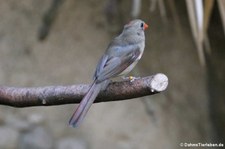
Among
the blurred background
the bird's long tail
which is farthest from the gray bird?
the blurred background

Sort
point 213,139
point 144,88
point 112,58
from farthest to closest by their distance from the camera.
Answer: point 213,139, point 112,58, point 144,88

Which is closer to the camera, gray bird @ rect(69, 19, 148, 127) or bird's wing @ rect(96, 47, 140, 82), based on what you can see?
gray bird @ rect(69, 19, 148, 127)

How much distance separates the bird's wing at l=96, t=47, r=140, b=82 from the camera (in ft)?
7.66

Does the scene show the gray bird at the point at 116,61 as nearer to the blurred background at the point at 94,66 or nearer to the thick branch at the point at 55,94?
the thick branch at the point at 55,94

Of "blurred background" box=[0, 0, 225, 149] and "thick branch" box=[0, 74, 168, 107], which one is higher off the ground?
"thick branch" box=[0, 74, 168, 107]

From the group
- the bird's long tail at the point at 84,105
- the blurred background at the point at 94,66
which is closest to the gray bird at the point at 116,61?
the bird's long tail at the point at 84,105

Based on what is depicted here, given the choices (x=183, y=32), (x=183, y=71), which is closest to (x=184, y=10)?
(x=183, y=32)

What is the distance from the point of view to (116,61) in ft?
7.92

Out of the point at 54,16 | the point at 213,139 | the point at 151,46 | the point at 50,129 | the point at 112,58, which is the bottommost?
the point at 213,139

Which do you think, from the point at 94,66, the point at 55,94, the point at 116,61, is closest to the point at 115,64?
the point at 116,61

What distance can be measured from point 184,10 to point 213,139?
880mm

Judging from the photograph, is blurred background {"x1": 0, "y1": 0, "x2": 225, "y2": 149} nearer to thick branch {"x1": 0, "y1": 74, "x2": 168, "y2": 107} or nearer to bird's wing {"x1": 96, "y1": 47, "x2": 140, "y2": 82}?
bird's wing {"x1": 96, "y1": 47, "x2": 140, "y2": 82}

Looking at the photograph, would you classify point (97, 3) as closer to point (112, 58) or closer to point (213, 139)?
point (213, 139)

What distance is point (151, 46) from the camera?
405 centimetres
